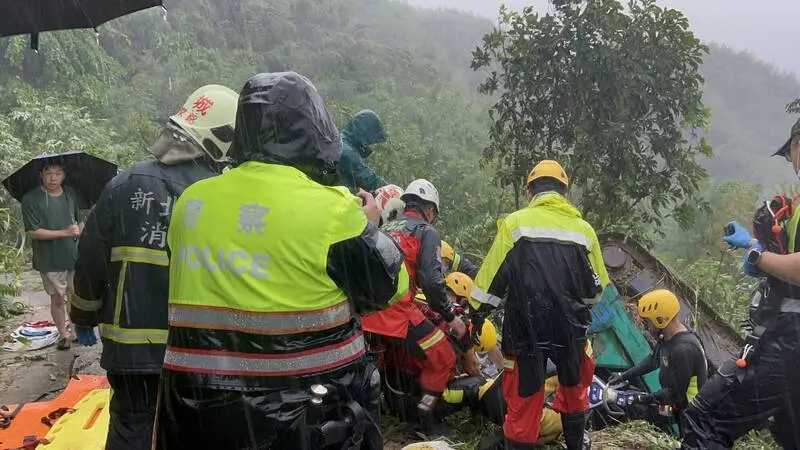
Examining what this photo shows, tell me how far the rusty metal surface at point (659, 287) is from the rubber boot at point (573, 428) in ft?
8.62

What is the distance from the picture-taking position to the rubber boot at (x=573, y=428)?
406 centimetres

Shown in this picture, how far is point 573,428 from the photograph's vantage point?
13.3 feet

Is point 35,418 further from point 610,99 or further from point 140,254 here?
point 610,99

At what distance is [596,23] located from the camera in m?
8.21

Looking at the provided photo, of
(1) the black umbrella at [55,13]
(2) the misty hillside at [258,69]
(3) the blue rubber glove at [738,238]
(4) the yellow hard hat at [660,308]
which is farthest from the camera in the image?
(2) the misty hillside at [258,69]

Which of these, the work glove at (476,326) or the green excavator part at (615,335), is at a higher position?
the work glove at (476,326)

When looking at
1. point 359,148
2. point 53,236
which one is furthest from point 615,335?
point 53,236

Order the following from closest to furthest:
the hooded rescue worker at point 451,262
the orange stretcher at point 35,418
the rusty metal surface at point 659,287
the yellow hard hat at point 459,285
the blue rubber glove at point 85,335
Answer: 1. the blue rubber glove at point 85,335
2. the orange stretcher at point 35,418
3. the yellow hard hat at point 459,285
4. the hooded rescue worker at point 451,262
5. the rusty metal surface at point 659,287

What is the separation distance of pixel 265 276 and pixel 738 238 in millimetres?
2586

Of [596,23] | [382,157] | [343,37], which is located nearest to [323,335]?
[596,23]

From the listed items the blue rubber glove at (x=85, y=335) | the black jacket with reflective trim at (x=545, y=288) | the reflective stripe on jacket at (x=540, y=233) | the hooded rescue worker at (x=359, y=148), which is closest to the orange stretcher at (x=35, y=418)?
the blue rubber glove at (x=85, y=335)

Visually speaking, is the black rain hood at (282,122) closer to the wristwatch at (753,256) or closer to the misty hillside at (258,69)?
the wristwatch at (753,256)

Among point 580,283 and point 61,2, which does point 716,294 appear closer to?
point 580,283

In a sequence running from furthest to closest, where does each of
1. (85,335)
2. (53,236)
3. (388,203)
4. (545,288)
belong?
(53,236) < (388,203) < (545,288) < (85,335)
